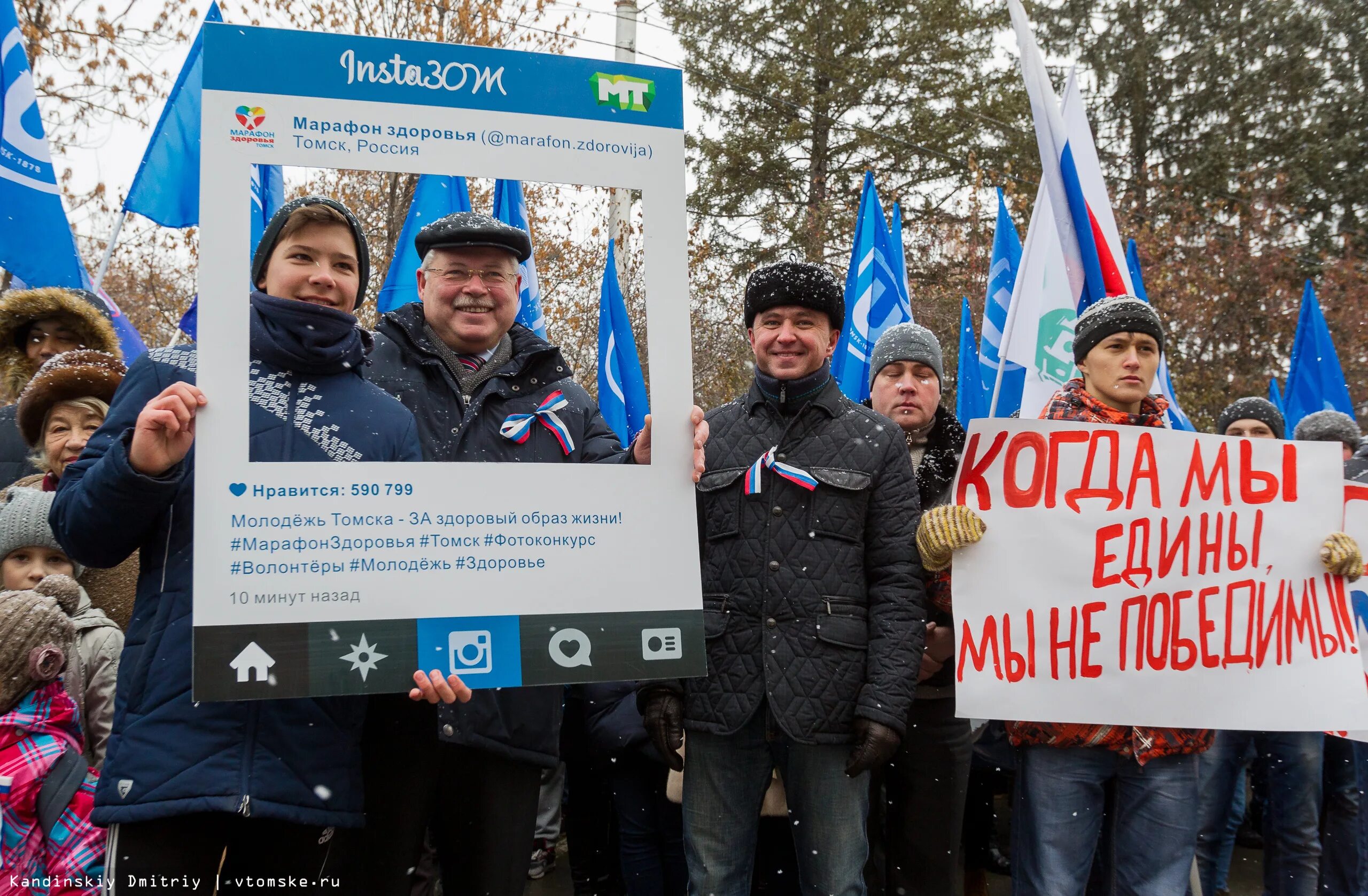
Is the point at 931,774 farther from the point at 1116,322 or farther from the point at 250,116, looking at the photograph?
the point at 250,116

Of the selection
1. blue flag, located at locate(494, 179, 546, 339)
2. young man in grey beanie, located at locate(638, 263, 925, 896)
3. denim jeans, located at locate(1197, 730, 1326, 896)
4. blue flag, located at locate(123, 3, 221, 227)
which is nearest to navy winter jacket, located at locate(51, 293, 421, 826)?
young man in grey beanie, located at locate(638, 263, 925, 896)

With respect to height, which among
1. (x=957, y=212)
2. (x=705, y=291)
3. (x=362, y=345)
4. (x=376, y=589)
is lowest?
(x=376, y=589)

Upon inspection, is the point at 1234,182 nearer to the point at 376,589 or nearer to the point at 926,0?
the point at 926,0

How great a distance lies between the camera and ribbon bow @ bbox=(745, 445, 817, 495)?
2805mm

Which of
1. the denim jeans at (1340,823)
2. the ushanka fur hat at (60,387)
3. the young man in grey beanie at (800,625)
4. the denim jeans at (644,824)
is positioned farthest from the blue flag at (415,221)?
the denim jeans at (1340,823)

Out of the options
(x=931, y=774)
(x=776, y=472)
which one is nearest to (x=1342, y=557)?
(x=931, y=774)

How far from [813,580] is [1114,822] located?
1.15m

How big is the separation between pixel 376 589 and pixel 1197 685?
2.30 meters

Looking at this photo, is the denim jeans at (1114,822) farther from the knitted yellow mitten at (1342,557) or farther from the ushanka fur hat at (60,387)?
the ushanka fur hat at (60,387)

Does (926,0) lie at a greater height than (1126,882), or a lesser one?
greater

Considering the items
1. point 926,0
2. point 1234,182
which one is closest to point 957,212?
point 926,0

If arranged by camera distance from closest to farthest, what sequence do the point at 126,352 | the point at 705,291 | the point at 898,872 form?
the point at 898,872 < the point at 126,352 < the point at 705,291

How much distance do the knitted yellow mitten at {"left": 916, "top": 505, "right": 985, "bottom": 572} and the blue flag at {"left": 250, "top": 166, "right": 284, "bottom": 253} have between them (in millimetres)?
2200

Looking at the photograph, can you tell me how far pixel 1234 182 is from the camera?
61.8ft
